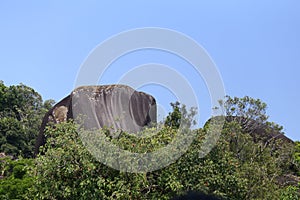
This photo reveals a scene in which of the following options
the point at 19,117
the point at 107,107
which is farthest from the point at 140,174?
the point at 19,117

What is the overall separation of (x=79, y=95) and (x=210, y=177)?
920 centimetres

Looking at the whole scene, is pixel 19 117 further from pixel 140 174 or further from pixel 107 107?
pixel 140 174

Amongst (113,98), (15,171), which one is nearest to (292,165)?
(113,98)

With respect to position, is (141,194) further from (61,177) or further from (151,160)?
(61,177)

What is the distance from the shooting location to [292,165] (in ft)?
56.5

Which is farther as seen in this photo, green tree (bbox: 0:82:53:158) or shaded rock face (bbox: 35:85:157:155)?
green tree (bbox: 0:82:53:158)

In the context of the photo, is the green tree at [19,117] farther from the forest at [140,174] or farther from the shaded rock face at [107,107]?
the forest at [140,174]

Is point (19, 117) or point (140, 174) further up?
point (19, 117)

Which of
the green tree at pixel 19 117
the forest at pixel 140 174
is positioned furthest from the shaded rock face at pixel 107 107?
the green tree at pixel 19 117

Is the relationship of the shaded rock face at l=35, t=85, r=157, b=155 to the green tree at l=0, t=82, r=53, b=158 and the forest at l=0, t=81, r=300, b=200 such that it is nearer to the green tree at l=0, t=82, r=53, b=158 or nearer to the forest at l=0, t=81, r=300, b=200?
the forest at l=0, t=81, r=300, b=200

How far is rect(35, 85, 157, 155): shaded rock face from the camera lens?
16.2 m

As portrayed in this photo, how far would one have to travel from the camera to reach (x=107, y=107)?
16688 millimetres

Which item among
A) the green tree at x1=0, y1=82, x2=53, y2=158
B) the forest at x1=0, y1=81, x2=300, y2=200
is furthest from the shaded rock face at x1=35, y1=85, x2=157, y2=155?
the green tree at x1=0, y1=82, x2=53, y2=158

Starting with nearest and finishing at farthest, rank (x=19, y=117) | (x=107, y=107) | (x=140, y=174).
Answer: (x=140, y=174), (x=107, y=107), (x=19, y=117)
